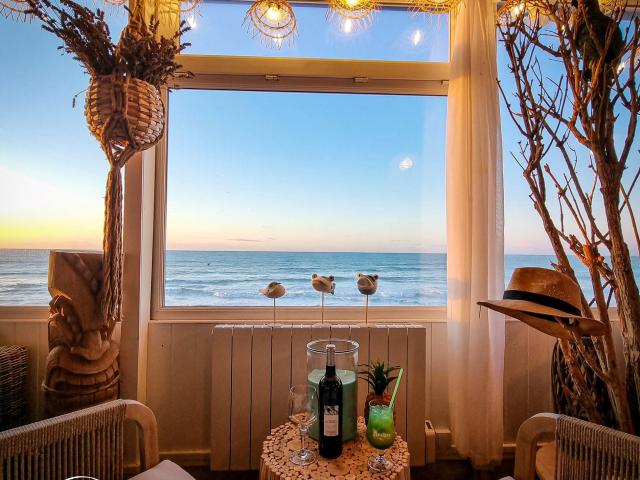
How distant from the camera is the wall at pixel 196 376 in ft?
5.92

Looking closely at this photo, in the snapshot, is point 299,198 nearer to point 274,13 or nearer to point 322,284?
point 322,284

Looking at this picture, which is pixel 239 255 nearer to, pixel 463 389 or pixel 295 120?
pixel 295 120

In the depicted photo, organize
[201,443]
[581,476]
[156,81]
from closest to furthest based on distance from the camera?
1. [581,476]
2. [156,81]
3. [201,443]

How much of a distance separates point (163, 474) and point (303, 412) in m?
0.56

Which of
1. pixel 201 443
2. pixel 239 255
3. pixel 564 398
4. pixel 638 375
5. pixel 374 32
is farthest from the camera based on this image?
pixel 239 255

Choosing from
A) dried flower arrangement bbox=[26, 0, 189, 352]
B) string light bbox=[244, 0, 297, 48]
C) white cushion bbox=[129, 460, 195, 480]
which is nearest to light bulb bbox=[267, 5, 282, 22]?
string light bbox=[244, 0, 297, 48]

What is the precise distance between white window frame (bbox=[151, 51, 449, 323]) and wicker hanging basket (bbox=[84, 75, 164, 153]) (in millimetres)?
575

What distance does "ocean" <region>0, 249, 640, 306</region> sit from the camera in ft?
6.43

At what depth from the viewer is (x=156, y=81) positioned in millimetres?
1473

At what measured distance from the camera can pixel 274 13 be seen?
1.80 metres

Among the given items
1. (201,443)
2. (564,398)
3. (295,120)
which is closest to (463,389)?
(564,398)

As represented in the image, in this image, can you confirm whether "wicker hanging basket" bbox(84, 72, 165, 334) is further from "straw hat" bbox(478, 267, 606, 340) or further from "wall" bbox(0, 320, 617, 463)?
"straw hat" bbox(478, 267, 606, 340)

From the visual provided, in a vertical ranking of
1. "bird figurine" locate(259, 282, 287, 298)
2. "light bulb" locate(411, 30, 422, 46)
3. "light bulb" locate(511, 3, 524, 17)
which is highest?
"light bulb" locate(411, 30, 422, 46)

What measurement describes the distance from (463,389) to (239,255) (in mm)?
1592
